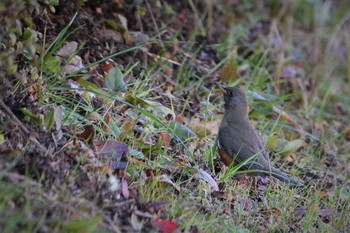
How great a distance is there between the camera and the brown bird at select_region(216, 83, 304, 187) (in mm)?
5414

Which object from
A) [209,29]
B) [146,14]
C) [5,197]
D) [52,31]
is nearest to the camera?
[5,197]

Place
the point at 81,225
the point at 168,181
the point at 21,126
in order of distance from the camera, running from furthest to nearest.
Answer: the point at 168,181, the point at 21,126, the point at 81,225

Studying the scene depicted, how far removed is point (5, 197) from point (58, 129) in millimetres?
1046

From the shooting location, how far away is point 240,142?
225 inches

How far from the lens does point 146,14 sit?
7.20 metres

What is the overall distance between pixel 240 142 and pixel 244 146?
0.23 feet

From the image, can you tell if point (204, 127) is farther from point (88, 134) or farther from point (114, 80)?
point (88, 134)

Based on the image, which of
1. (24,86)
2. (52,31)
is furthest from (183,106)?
(24,86)

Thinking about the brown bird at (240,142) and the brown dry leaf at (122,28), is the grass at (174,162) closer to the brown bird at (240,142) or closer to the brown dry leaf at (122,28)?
the brown bird at (240,142)

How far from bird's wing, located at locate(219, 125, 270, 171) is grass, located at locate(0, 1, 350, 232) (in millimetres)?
140

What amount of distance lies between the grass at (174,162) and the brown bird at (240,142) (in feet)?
0.41

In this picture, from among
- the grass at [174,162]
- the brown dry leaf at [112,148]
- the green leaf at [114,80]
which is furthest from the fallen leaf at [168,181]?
the green leaf at [114,80]

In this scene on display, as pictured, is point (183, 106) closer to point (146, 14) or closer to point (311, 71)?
point (146, 14)

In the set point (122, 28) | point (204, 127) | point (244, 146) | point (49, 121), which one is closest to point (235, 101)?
point (204, 127)
